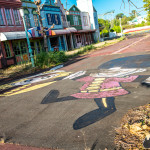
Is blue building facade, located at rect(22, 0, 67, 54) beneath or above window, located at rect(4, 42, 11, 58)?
above

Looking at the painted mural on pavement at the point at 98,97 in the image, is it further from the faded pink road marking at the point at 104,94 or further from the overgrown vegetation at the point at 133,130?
the overgrown vegetation at the point at 133,130

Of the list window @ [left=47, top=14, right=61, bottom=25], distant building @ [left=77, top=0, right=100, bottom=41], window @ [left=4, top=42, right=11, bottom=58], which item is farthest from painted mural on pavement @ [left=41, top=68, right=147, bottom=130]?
distant building @ [left=77, top=0, right=100, bottom=41]

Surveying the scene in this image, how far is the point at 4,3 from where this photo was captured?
17.7m

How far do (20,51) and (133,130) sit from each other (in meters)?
18.3

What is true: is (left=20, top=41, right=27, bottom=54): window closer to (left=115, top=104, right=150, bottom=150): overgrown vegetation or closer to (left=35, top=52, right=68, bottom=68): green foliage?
(left=35, top=52, right=68, bottom=68): green foliage

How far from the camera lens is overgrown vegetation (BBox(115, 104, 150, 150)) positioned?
298 cm

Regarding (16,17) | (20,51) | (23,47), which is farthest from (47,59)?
(16,17)

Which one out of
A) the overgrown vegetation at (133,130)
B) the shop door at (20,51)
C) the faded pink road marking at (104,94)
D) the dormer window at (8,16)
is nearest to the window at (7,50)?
the shop door at (20,51)

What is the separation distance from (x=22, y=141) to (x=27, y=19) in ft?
65.5

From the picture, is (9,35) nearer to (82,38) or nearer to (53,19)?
(53,19)

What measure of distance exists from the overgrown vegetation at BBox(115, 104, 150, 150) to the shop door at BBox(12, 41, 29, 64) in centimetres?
1707

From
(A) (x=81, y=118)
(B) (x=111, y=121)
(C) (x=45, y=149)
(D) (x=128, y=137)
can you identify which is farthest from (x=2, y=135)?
A: (D) (x=128, y=137)

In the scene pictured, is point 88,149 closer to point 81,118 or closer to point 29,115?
point 81,118

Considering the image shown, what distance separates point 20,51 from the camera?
19.7 meters
